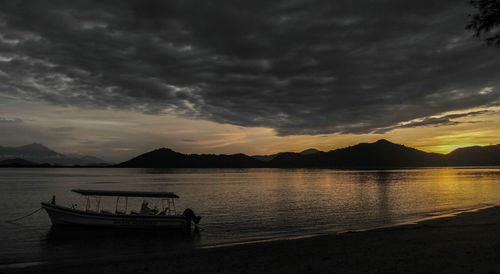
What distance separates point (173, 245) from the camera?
82.2ft

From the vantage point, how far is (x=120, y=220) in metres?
30.2

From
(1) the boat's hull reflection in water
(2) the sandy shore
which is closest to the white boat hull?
(1) the boat's hull reflection in water

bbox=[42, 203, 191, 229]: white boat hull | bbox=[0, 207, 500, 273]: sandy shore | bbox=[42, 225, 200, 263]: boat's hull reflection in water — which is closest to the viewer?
bbox=[0, 207, 500, 273]: sandy shore

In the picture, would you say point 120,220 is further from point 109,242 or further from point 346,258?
point 346,258

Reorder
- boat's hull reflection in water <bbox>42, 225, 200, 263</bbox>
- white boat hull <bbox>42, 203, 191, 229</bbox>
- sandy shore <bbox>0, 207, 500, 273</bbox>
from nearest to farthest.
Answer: sandy shore <bbox>0, 207, 500, 273</bbox>, boat's hull reflection in water <bbox>42, 225, 200, 263</bbox>, white boat hull <bbox>42, 203, 191, 229</bbox>

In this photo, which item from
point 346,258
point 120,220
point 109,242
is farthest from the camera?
point 120,220

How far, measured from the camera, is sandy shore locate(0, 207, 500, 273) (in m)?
13.6

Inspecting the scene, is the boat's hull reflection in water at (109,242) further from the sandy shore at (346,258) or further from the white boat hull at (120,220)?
the sandy shore at (346,258)

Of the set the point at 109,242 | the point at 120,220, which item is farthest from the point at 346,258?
the point at 120,220

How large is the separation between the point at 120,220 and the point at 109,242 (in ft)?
15.0

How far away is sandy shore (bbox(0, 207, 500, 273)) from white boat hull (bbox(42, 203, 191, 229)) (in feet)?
36.1

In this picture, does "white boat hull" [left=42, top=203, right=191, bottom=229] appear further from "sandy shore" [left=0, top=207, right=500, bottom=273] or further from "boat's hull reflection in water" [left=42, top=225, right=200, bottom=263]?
"sandy shore" [left=0, top=207, right=500, bottom=273]

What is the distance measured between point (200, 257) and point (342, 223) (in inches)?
778

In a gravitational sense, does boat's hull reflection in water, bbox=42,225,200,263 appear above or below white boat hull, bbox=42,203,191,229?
below
